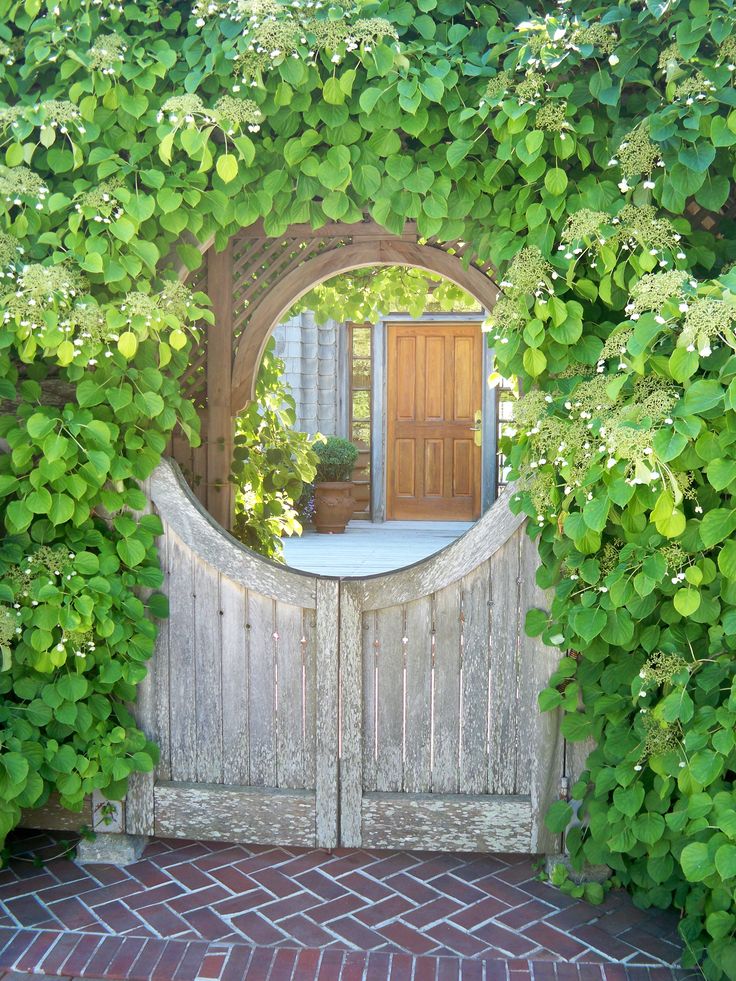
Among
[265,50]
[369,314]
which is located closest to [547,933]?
[265,50]

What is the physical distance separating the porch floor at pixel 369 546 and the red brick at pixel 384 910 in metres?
4.26

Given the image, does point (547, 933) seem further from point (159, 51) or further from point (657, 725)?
point (159, 51)

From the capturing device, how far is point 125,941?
2.45m

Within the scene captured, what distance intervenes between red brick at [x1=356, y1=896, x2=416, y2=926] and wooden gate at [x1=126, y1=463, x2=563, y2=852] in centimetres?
27

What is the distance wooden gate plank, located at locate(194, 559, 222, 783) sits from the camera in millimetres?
2982

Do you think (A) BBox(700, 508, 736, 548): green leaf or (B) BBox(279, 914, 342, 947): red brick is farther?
(B) BBox(279, 914, 342, 947): red brick

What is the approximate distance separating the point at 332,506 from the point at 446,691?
6939 mm

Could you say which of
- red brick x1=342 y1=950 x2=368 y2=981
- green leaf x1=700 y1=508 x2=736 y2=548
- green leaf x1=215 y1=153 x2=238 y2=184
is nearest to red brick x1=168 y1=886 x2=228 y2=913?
red brick x1=342 y1=950 x2=368 y2=981

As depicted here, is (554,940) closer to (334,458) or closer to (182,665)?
(182,665)

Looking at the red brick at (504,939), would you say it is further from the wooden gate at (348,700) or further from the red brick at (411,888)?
the wooden gate at (348,700)

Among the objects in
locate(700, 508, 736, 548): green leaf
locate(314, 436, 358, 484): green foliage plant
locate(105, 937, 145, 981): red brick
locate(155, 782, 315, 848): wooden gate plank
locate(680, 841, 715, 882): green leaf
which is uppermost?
locate(314, 436, 358, 484): green foliage plant

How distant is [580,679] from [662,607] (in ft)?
1.30

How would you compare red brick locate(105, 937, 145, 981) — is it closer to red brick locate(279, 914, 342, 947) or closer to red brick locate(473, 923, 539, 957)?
red brick locate(279, 914, 342, 947)

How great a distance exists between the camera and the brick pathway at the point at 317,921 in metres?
2.34
